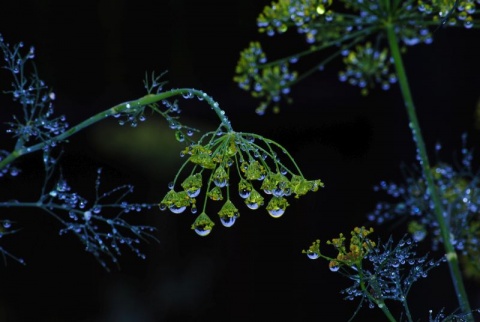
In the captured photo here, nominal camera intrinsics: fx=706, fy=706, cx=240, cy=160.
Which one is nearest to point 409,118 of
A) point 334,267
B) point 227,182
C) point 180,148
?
point 334,267

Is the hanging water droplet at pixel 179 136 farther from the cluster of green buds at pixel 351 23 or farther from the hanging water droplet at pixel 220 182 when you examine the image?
the cluster of green buds at pixel 351 23

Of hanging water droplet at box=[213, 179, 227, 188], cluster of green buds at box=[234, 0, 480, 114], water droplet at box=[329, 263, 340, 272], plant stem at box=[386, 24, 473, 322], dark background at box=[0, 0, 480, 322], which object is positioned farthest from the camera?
dark background at box=[0, 0, 480, 322]

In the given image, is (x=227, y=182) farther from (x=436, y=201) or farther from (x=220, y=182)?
(x=436, y=201)

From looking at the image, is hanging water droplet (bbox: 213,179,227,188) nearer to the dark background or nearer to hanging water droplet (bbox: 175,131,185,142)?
hanging water droplet (bbox: 175,131,185,142)

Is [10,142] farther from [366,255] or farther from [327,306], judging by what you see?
[366,255]

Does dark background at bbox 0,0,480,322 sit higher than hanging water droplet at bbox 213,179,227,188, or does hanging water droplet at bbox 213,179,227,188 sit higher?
dark background at bbox 0,0,480,322

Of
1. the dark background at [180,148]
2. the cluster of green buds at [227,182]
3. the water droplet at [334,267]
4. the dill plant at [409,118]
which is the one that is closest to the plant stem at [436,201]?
the dill plant at [409,118]

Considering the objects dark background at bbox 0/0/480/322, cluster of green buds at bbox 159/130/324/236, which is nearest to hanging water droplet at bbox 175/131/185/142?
cluster of green buds at bbox 159/130/324/236

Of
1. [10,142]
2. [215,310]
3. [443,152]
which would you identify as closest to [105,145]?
[10,142]
